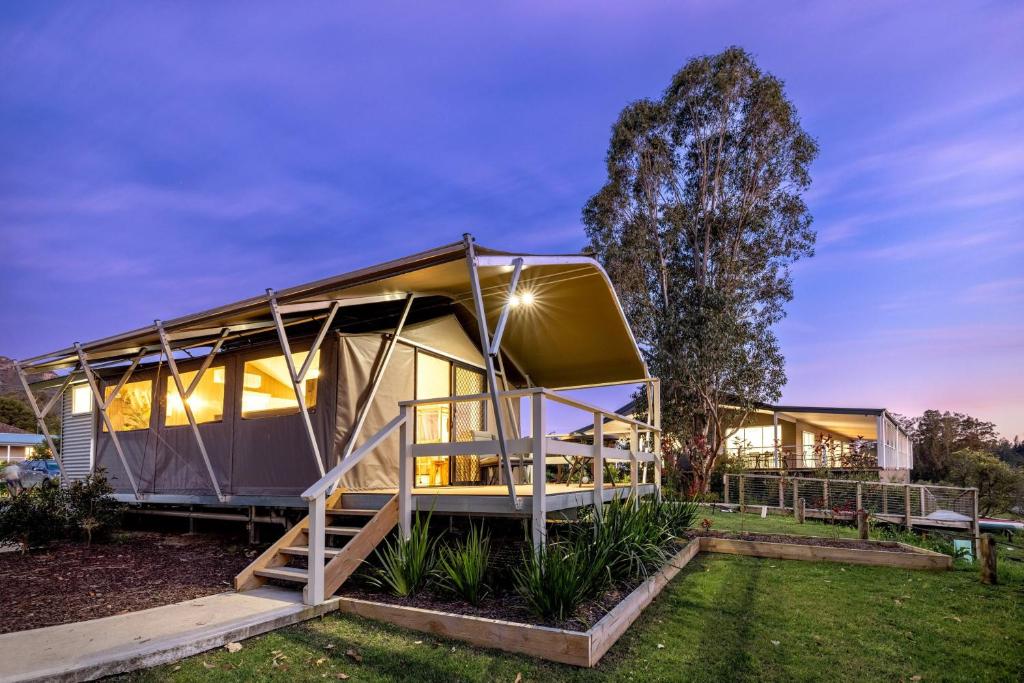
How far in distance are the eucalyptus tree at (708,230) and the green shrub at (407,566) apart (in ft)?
49.6

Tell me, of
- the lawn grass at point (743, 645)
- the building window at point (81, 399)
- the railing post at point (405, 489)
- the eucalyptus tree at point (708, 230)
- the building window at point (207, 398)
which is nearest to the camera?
the lawn grass at point (743, 645)

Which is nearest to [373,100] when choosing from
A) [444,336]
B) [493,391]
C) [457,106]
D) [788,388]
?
[457,106]

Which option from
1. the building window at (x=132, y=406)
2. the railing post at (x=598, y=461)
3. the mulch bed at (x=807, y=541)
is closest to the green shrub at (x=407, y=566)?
the railing post at (x=598, y=461)

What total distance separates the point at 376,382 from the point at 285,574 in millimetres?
2844

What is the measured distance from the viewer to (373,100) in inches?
2467

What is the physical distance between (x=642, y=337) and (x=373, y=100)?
5013 cm

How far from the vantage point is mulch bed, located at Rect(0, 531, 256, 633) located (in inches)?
226

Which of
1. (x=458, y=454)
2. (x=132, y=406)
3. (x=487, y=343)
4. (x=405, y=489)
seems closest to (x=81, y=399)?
(x=132, y=406)

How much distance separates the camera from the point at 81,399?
13.3 m

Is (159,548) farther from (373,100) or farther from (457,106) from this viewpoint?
(457,106)

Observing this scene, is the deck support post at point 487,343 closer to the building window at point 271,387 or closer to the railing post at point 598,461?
the railing post at point 598,461

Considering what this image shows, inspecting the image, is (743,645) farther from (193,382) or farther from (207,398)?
(207,398)

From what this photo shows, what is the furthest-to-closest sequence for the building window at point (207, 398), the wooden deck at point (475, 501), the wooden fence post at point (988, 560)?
the building window at point (207, 398) → the wooden fence post at point (988, 560) → the wooden deck at point (475, 501)

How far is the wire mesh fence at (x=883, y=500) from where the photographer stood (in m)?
14.1
